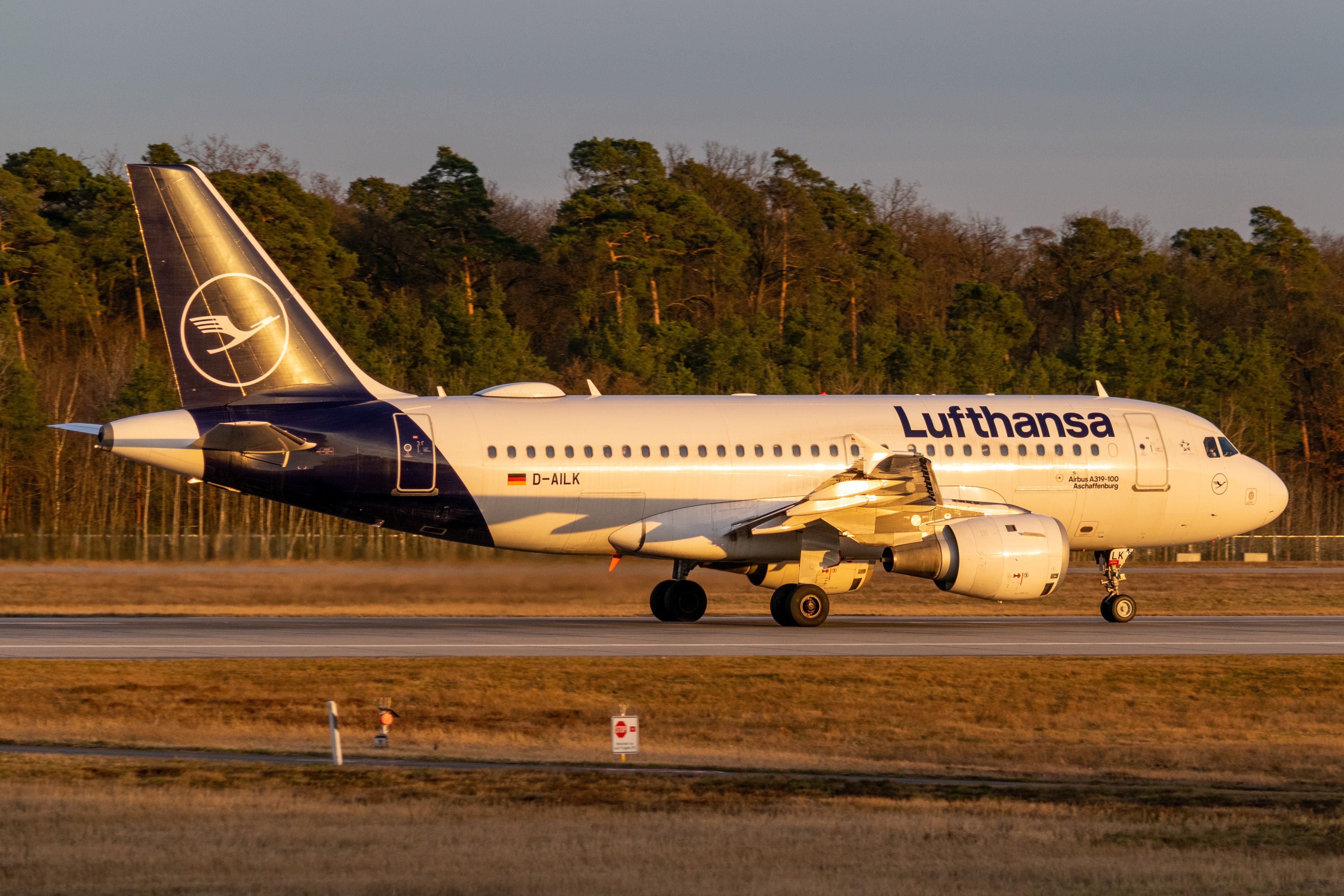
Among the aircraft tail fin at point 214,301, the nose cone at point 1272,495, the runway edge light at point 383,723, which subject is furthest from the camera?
the nose cone at point 1272,495

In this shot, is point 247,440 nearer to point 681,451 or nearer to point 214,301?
point 214,301

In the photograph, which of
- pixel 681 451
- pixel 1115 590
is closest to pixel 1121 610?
pixel 1115 590

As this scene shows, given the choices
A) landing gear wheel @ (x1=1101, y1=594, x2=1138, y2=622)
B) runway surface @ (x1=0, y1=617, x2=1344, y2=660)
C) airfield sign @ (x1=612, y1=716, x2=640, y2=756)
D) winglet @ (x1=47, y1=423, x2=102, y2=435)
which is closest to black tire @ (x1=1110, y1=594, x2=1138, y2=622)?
landing gear wheel @ (x1=1101, y1=594, x2=1138, y2=622)

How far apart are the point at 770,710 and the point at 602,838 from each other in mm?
7841

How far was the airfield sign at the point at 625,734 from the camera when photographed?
15703mm

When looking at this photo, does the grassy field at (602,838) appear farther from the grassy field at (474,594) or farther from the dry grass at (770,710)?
the grassy field at (474,594)

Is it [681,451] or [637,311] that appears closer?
[681,451]

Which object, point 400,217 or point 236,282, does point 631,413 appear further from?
point 400,217

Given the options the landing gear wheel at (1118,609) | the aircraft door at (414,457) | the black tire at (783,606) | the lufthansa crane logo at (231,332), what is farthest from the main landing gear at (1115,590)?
the lufthansa crane logo at (231,332)

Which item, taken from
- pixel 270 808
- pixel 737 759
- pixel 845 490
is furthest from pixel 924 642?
pixel 270 808

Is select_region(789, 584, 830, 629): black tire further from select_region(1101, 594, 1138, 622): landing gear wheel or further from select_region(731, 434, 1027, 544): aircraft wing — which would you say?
select_region(1101, 594, 1138, 622): landing gear wheel

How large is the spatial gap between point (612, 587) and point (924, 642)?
6565 millimetres

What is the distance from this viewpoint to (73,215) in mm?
73562

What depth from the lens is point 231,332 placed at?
28078 mm
